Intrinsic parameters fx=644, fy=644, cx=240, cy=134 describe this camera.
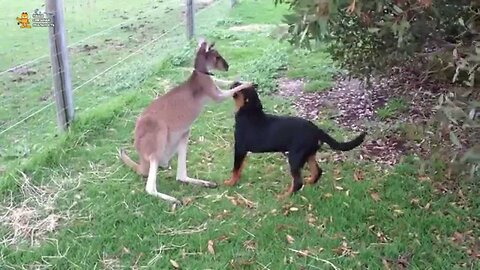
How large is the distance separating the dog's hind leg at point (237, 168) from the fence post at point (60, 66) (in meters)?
1.70

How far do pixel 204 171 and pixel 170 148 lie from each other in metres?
0.45

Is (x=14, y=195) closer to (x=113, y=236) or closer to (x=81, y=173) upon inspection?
(x=81, y=173)

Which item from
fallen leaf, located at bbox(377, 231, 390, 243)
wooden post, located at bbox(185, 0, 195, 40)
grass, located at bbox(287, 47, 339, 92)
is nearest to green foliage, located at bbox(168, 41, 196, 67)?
wooden post, located at bbox(185, 0, 195, 40)

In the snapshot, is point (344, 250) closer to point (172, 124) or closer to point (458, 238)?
point (458, 238)

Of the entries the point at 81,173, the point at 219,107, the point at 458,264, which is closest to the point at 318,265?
the point at 458,264

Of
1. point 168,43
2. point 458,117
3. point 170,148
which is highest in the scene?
point 458,117

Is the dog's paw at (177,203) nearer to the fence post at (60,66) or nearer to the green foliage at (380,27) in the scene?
the green foliage at (380,27)

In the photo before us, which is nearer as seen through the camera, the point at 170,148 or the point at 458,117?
the point at 458,117

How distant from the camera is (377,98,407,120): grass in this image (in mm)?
5805

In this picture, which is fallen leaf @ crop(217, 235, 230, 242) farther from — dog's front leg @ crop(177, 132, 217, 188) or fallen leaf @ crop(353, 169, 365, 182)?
fallen leaf @ crop(353, 169, 365, 182)

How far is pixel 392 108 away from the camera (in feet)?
19.5

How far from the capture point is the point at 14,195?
14.4 feet

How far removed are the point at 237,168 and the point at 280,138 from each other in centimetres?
43

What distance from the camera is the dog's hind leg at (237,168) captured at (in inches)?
174
